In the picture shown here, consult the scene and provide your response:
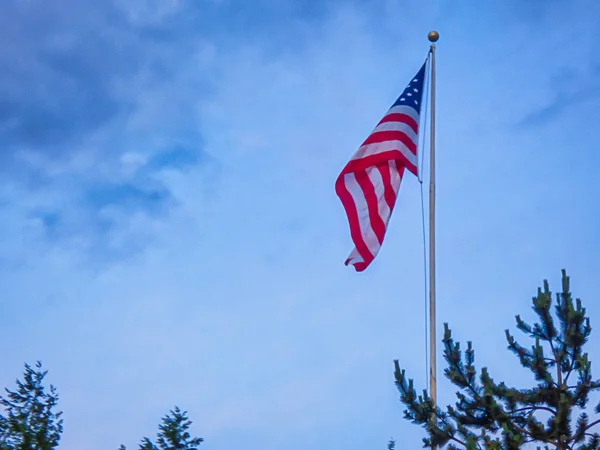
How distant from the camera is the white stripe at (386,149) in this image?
50.0 feet

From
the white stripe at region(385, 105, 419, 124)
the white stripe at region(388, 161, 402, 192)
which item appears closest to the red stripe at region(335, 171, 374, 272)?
the white stripe at region(388, 161, 402, 192)

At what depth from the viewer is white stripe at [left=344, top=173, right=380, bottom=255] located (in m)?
14.6

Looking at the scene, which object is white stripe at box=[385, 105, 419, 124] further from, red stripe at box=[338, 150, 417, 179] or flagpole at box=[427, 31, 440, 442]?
red stripe at box=[338, 150, 417, 179]

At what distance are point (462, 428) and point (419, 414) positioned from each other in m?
0.79

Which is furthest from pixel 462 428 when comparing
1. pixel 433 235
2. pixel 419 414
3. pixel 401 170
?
pixel 401 170

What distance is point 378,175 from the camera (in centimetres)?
1525

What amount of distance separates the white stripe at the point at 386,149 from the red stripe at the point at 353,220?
1.74 feet

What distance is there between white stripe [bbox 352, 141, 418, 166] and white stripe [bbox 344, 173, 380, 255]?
47 centimetres

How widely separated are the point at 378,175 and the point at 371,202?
569mm

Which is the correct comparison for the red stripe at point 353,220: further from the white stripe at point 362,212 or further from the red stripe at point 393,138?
the red stripe at point 393,138

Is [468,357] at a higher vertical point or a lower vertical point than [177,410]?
lower

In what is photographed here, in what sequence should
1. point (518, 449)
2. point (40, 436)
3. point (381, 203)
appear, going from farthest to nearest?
1. point (40, 436)
2. point (381, 203)
3. point (518, 449)

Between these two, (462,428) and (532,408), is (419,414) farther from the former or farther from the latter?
(532,408)

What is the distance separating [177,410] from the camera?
61.0 feet
